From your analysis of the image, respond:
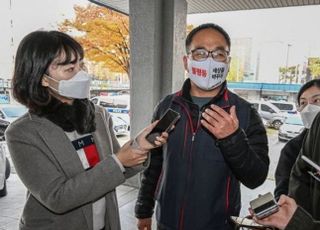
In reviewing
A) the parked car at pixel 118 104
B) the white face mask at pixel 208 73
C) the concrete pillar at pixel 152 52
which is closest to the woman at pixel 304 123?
the white face mask at pixel 208 73

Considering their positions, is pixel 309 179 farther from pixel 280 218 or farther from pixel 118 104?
pixel 118 104

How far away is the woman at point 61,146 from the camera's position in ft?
3.78

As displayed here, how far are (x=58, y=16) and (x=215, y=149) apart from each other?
3.98 meters

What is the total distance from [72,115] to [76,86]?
0.48 feet

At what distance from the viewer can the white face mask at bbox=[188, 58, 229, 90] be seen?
1402mm

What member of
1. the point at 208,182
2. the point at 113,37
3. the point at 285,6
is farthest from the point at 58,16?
the point at 208,182

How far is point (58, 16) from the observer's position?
14.5 feet

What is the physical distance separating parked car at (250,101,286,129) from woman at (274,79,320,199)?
1.95 metres

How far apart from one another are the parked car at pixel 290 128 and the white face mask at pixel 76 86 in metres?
3.46

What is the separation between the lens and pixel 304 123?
2148 millimetres

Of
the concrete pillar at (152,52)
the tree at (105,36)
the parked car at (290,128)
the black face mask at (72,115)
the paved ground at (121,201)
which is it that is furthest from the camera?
the tree at (105,36)

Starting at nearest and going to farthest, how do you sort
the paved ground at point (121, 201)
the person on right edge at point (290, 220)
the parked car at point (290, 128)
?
the person on right edge at point (290, 220)
the paved ground at point (121, 201)
the parked car at point (290, 128)

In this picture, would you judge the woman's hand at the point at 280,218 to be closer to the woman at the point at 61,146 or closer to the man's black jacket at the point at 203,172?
the man's black jacket at the point at 203,172

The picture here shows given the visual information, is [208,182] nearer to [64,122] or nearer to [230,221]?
[230,221]
